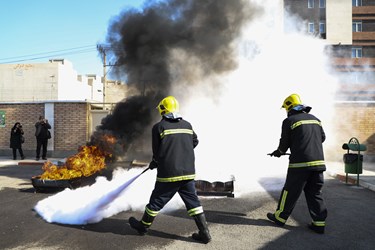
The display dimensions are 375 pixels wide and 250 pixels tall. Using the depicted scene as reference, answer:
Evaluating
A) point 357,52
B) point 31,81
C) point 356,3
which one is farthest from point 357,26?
point 31,81

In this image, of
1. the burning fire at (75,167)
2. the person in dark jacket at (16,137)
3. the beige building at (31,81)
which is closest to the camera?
the burning fire at (75,167)

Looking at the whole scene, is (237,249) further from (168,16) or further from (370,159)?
(370,159)

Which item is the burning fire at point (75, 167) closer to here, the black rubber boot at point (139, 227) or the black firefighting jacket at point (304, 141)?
the black rubber boot at point (139, 227)

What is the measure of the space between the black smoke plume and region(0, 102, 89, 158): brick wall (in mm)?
2953

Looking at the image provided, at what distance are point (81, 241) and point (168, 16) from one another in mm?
8119

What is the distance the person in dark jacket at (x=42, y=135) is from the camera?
11148 millimetres

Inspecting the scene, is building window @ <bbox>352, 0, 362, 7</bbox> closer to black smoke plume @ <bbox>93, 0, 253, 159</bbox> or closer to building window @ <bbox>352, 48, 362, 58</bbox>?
building window @ <bbox>352, 48, 362, 58</bbox>

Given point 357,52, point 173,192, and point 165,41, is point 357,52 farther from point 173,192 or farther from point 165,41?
point 173,192

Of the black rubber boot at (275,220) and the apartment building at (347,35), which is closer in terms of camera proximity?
the black rubber boot at (275,220)

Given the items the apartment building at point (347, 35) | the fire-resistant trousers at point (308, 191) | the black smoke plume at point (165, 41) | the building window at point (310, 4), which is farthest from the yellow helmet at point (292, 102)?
the building window at point (310, 4)

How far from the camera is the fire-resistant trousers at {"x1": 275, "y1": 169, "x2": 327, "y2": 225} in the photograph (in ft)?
12.8

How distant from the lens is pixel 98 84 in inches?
1907

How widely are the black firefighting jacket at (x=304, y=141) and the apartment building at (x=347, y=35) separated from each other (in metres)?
10.1

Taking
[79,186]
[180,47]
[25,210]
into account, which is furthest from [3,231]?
[180,47]
